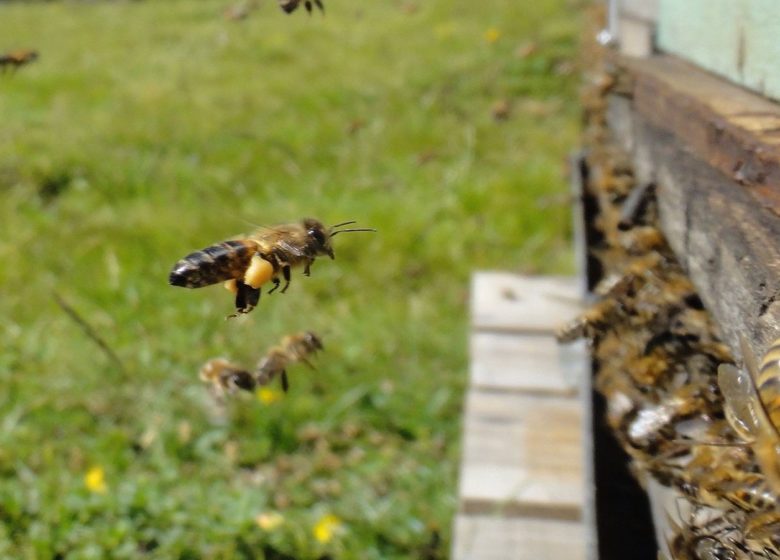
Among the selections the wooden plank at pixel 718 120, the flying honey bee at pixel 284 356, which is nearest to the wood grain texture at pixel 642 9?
the wooden plank at pixel 718 120

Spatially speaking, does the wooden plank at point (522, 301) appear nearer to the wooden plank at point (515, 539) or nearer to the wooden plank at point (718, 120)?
the wooden plank at point (515, 539)

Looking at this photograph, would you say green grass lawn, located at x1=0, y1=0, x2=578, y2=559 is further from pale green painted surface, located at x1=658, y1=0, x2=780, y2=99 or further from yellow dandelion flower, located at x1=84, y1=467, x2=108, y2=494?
pale green painted surface, located at x1=658, y1=0, x2=780, y2=99

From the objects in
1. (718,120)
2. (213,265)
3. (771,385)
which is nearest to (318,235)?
(213,265)

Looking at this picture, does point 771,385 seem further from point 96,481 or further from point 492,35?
point 492,35

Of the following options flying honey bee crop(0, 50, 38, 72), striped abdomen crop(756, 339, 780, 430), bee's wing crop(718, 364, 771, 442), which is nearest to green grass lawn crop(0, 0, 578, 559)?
flying honey bee crop(0, 50, 38, 72)

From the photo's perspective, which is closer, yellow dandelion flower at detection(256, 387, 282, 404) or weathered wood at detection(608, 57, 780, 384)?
weathered wood at detection(608, 57, 780, 384)

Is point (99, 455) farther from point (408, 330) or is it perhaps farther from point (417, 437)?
point (408, 330)
